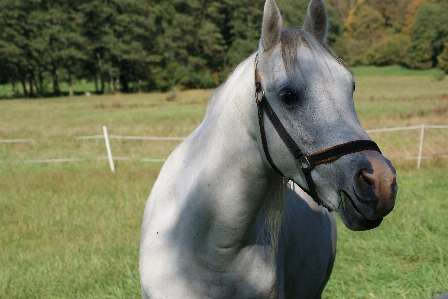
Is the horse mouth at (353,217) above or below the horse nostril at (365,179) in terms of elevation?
below

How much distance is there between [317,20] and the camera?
72.4 inches

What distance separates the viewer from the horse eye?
158cm

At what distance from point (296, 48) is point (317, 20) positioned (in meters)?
0.31

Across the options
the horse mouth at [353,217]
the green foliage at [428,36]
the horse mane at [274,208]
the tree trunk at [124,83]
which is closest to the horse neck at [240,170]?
the horse mane at [274,208]

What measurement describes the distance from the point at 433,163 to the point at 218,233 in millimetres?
10033

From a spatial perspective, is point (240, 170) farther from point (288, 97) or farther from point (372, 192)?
point (372, 192)

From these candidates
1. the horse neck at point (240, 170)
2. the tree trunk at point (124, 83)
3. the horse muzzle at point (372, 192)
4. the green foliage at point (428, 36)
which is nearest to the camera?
the horse muzzle at point (372, 192)

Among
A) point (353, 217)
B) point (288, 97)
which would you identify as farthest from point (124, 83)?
point (353, 217)

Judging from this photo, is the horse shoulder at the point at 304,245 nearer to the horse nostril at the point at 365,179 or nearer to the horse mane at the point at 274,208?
the horse mane at the point at 274,208

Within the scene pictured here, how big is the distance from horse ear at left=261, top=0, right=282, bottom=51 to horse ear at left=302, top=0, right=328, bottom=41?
24 centimetres

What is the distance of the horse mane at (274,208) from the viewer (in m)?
1.90

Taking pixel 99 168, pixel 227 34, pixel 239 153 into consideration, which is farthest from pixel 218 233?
pixel 227 34

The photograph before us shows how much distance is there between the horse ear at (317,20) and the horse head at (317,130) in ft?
0.55

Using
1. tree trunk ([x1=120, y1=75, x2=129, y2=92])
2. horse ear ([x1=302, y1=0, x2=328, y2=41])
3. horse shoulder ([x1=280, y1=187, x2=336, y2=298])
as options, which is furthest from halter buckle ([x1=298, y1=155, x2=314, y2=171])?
tree trunk ([x1=120, y1=75, x2=129, y2=92])
